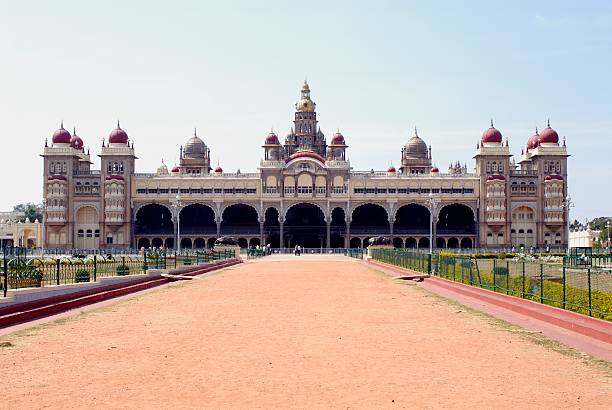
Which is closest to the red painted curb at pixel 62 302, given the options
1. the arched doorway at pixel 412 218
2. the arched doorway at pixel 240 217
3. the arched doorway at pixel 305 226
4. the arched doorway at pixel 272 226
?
the arched doorway at pixel 272 226

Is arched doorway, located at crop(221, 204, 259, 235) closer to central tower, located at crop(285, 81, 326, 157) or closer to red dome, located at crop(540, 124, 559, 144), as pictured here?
central tower, located at crop(285, 81, 326, 157)

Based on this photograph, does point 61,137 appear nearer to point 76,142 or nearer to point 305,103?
point 76,142

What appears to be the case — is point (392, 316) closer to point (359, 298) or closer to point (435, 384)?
point (359, 298)

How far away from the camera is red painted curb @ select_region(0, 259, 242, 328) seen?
56.4ft

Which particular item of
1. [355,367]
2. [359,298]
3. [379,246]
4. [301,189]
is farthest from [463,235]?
[355,367]

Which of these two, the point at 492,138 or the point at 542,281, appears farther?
the point at 492,138

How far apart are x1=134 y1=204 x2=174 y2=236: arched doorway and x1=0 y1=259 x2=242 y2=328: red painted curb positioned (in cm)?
6128

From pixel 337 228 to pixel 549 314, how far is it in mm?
77315

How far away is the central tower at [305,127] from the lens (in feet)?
362

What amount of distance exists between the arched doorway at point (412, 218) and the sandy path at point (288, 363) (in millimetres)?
73593

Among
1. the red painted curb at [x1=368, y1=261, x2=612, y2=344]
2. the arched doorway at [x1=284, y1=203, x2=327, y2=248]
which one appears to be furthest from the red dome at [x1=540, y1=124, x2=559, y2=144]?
the red painted curb at [x1=368, y1=261, x2=612, y2=344]

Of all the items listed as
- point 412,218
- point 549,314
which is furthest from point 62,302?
point 412,218

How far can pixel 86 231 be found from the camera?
88.6 metres

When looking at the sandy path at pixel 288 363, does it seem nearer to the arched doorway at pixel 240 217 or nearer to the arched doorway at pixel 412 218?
the arched doorway at pixel 412 218
